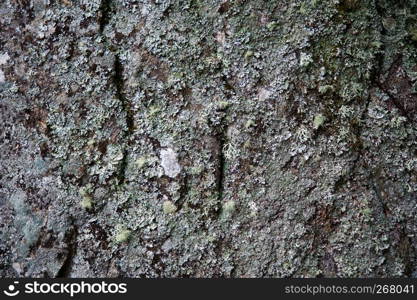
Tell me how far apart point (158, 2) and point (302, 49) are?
1.28ft

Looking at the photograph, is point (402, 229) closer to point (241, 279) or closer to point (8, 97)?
point (241, 279)

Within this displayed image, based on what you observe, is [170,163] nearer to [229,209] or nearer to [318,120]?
[229,209]

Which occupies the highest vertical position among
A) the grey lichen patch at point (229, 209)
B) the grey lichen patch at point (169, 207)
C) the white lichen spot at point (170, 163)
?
the white lichen spot at point (170, 163)

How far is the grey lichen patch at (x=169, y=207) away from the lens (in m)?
1.17

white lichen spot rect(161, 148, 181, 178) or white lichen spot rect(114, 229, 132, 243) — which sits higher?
white lichen spot rect(161, 148, 181, 178)

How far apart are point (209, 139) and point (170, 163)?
0.37 ft

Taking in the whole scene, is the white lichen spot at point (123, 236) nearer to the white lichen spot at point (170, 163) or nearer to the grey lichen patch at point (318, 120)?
the white lichen spot at point (170, 163)

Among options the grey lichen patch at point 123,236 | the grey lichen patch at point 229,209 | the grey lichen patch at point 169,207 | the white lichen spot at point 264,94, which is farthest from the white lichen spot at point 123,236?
the white lichen spot at point 264,94

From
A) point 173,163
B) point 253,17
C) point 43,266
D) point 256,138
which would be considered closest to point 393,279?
point 256,138

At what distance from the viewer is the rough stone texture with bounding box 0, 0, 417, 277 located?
1.15 metres

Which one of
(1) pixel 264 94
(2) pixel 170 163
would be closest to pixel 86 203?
(2) pixel 170 163

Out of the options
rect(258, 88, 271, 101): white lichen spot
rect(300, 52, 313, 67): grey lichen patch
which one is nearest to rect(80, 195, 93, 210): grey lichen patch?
rect(258, 88, 271, 101): white lichen spot

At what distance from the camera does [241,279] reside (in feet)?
3.73

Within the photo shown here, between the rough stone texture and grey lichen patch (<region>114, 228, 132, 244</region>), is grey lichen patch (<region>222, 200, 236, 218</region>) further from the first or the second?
grey lichen patch (<region>114, 228, 132, 244</region>)
